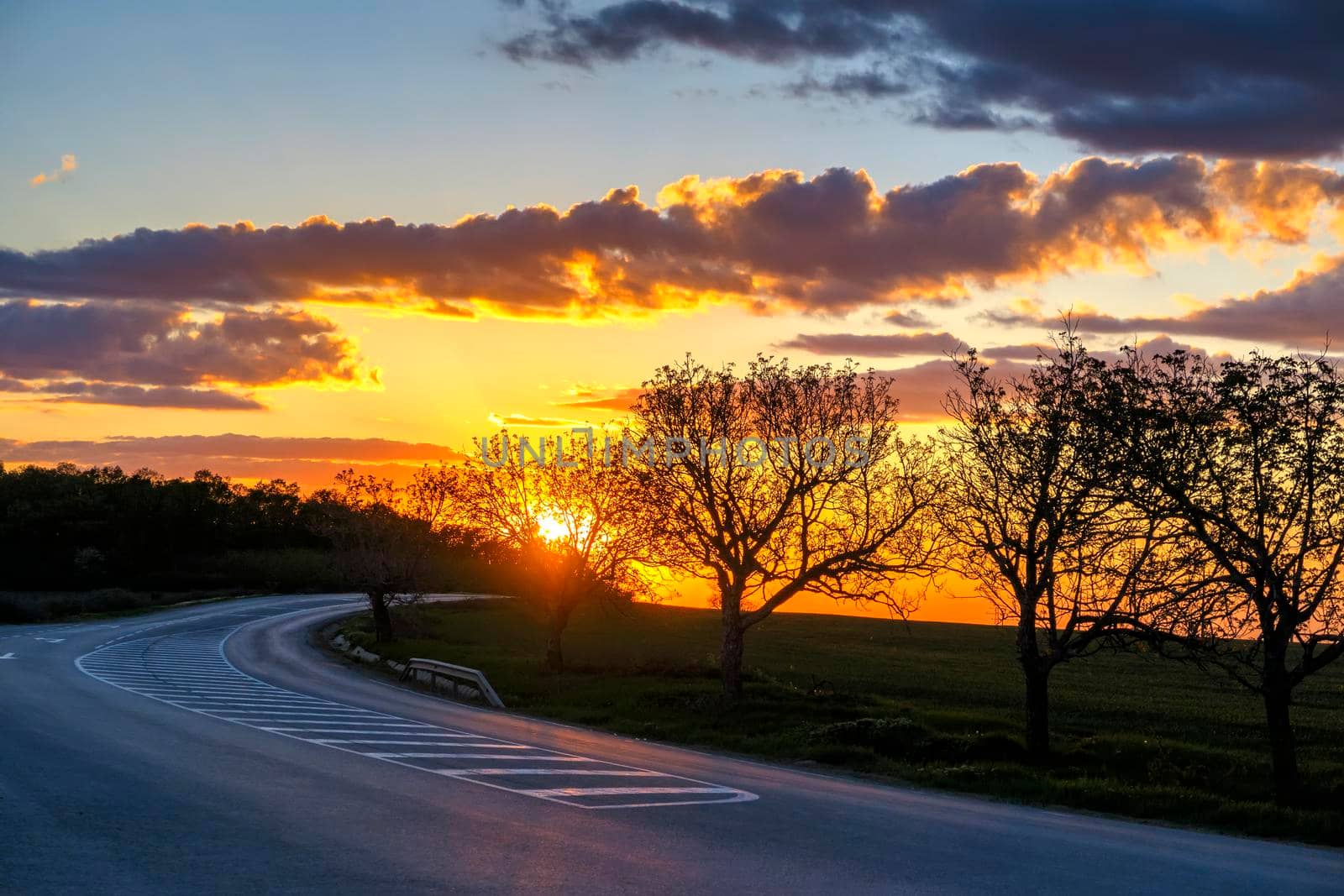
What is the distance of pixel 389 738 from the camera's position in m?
22.0

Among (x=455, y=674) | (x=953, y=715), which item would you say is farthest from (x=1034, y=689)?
(x=455, y=674)

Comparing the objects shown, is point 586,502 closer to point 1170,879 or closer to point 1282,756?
point 1282,756

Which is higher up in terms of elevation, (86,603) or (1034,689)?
(1034,689)

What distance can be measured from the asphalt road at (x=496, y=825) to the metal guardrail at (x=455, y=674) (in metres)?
11.3

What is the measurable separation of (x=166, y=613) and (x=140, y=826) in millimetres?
69880

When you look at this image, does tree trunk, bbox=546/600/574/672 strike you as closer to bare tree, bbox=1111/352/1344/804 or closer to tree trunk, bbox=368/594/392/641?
tree trunk, bbox=368/594/392/641

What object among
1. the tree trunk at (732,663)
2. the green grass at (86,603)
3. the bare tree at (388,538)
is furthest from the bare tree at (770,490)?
the green grass at (86,603)

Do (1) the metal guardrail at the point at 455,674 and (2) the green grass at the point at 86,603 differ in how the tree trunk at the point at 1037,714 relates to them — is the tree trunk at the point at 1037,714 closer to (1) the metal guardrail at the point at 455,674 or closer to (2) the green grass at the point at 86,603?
(1) the metal guardrail at the point at 455,674

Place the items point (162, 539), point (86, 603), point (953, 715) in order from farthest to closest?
point (162, 539) < point (86, 603) < point (953, 715)

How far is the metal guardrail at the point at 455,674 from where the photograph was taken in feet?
116

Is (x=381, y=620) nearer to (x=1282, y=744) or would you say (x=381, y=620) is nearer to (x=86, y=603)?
(x=86, y=603)

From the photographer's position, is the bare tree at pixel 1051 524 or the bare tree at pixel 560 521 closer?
the bare tree at pixel 1051 524

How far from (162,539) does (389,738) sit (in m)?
114

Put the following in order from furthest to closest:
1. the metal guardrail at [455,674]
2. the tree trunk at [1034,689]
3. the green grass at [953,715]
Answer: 1. the metal guardrail at [455,674]
2. the tree trunk at [1034,689]
3. the green grass at [953,715]
